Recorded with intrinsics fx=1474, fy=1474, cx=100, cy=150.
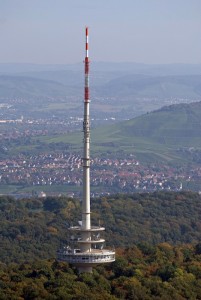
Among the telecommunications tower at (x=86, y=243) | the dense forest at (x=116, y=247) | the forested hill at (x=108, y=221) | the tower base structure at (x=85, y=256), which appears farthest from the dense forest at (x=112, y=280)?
the forested hill at (x=108, y=221)

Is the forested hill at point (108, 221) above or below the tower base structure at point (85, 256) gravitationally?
below

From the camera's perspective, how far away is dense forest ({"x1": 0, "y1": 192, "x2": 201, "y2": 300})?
68.1 m

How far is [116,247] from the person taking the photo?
98438mm

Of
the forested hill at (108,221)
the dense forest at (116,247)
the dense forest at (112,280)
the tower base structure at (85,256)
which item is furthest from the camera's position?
the forested hill at (108,221)

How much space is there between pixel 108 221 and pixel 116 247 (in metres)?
16.0

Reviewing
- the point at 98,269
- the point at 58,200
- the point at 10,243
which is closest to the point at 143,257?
the point at 98,269

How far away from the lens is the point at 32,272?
74.4m

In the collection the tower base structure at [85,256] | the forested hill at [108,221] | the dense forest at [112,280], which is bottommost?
the forested hill at [108,221]

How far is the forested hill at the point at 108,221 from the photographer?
10429 centimetres

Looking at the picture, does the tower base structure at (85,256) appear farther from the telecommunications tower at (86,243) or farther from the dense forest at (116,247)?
the dense forest at (116,247)

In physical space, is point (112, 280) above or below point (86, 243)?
below

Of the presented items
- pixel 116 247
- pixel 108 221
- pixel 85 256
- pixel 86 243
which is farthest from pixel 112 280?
pixel 108 221

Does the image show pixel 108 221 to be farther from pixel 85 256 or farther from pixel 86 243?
pixel 85 256

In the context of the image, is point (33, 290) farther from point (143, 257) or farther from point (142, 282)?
point (143, 257)
